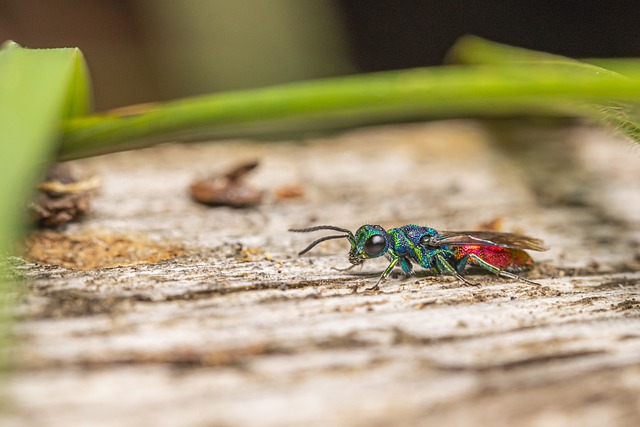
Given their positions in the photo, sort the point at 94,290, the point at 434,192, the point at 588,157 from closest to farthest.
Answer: the point at 94,290
the point at 434,192
the point at 588,157

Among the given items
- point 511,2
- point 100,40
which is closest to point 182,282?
point 100,40

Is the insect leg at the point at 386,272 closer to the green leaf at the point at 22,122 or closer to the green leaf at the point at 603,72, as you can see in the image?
the green leaf at the point at 603,72

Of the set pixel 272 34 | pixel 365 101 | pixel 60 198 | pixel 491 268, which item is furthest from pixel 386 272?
pixel 272 34

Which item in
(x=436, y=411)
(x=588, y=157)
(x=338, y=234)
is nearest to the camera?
(x=436, y=411)

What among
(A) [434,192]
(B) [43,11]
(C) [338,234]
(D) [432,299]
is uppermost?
(B) [43,11]

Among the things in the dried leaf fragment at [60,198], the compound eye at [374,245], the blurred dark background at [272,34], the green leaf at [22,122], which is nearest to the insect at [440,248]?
the compound eye at [374,245]

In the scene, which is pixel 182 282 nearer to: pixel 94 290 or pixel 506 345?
pixel 94 290
